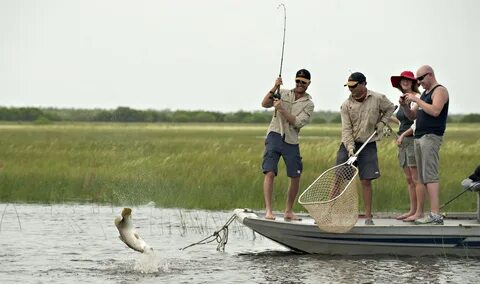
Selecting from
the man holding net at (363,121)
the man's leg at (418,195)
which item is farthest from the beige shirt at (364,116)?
the man's leg at (418,195)

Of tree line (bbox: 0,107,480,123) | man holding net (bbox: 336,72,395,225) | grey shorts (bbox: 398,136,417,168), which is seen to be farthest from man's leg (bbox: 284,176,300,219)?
tree line (bbox: 0,107,480,123)

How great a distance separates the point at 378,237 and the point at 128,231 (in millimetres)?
2867

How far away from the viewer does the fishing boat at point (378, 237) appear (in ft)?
46.9

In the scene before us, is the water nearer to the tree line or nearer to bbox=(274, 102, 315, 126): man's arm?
bbox=(274, 102, 315, 126): man's arm

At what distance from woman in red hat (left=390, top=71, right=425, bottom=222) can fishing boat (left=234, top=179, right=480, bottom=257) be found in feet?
1.19

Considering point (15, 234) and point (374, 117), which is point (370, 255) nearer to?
point (374, 117)

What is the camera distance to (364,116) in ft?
47.8

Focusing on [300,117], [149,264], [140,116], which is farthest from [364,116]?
[140,116]

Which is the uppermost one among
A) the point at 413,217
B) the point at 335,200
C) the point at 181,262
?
the point at 335,200

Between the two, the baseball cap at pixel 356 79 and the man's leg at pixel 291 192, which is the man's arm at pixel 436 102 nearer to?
the baseball cap at pixel 356 79

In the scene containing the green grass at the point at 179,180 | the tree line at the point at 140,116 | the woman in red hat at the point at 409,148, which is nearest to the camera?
the woman in red hat at the point at 409,148

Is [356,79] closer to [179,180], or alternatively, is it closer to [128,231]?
[128,231]

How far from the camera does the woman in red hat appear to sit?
14.6 metres

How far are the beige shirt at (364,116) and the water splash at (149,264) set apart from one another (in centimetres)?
250
